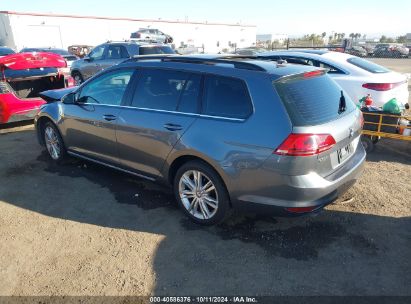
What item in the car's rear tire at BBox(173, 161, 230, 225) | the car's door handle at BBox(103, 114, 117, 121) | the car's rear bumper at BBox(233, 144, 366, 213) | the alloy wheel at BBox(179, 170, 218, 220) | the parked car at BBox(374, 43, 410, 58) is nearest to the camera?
the car's rear bumper at BBox(233, 144, 366, 213)

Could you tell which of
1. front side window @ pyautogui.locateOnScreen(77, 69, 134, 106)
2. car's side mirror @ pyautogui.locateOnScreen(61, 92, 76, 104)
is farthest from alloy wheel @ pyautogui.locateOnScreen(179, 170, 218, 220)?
car's side mirror @ pyautogui.locateOnScreen(61, 92, 76, 104)

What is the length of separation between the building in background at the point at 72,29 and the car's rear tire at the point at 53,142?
31.0 metres

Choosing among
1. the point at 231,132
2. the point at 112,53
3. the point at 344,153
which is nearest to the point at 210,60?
the point at 231,132

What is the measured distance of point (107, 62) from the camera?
→ 11.5 m

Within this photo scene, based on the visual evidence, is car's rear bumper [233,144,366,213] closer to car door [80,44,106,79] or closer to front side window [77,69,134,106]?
front side window [77,69,134,106]

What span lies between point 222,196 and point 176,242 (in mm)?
661

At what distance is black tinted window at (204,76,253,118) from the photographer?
319 cm

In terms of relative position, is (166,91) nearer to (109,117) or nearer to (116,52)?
(109,117)

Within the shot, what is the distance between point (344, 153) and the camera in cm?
337

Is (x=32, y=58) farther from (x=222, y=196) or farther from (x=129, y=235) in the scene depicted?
(x=222, y=196)

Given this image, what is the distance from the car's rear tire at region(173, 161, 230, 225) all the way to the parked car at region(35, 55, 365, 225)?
1 cm

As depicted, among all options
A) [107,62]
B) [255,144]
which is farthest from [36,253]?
[107,62]

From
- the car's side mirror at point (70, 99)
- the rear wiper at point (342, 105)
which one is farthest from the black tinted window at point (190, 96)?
the car's side mirror at point (70, 99)

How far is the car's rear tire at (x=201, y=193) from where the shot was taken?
3.44 meters
